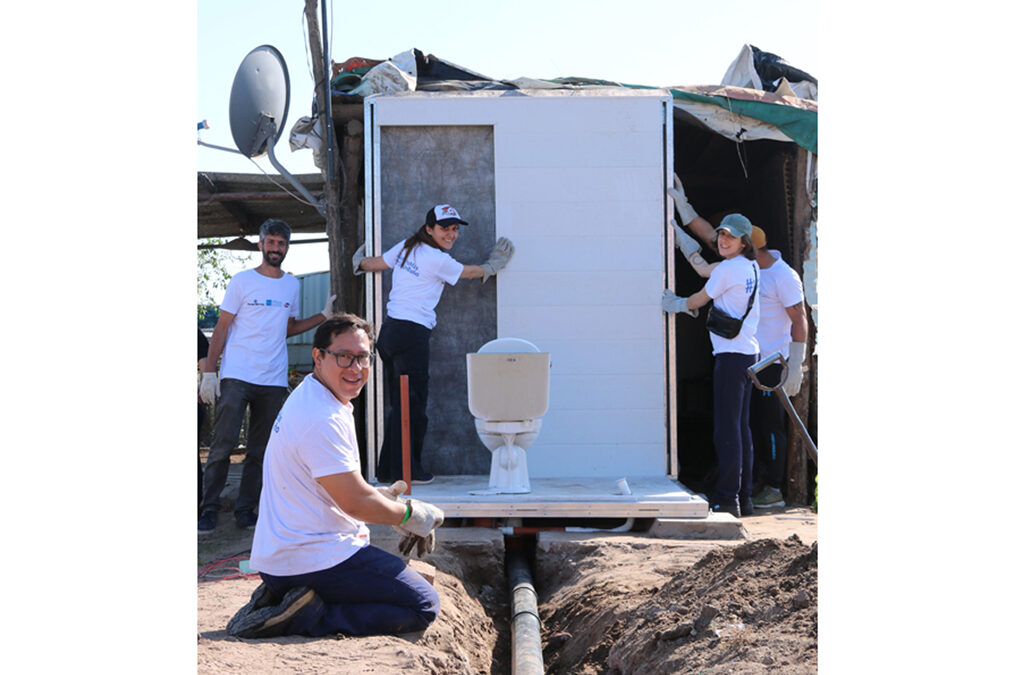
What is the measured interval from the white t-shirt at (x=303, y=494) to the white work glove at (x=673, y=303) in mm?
3975

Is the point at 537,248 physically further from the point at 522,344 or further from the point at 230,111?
the point at 230,111

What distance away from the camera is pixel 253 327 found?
645 centimetres

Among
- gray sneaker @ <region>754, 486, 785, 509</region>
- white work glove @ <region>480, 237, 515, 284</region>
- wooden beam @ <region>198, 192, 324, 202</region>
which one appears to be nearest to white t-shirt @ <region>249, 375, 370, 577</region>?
white work glove @ <region>480, 237, 515, 284</region>

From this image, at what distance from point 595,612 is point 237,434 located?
2.99m

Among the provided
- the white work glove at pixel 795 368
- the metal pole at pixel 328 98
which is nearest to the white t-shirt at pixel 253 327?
the metal pole at pixel 328 98

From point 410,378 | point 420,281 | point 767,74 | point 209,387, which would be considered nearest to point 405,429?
point 410,378

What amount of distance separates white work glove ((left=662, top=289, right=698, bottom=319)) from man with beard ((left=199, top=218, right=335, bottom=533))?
8.83 feet

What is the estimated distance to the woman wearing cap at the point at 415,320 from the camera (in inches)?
263

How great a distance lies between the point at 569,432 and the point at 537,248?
1.40 metres

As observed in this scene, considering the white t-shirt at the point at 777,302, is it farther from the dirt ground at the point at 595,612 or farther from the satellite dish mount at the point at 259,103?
the satellite dish mount at the point at 259,103

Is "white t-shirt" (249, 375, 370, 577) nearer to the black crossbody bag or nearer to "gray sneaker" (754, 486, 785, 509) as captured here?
the black crossbody bag

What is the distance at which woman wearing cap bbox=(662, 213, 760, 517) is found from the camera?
6.41 m

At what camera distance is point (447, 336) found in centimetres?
750

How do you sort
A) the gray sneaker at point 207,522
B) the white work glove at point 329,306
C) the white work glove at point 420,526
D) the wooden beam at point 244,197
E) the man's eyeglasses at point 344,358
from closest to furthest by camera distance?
the man's eyeglasses at point 344,358
the white work glove at point 420,526
the gray sneaker at point 207,522
the white work glove at point 329,306
the wooden beam at point 244,197
